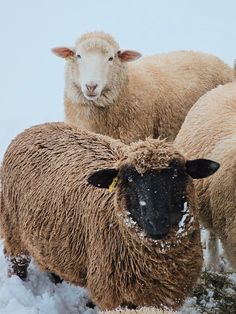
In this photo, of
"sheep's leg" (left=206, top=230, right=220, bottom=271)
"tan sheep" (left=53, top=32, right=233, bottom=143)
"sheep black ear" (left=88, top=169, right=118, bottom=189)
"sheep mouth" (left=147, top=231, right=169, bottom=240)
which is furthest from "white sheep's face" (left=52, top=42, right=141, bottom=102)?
"sheep mouth" (left=147, top=231, right=169, bottom=240)

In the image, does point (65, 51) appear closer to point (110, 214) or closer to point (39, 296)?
point (39, 296)

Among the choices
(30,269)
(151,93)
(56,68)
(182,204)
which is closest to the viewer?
(182,204)

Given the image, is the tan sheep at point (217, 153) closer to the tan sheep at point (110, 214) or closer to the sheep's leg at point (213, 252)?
the sheep's leg at point (213, 252)

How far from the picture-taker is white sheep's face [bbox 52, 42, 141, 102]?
6887 millimetres

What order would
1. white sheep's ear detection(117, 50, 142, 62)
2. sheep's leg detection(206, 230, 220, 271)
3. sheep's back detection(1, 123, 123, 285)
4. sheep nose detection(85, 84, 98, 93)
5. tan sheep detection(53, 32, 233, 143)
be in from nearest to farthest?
sheep's back detection(1, 123, 123, 285)
sheep's leg detection(206, 230, 220, 271)
sheep nose detection(85, 84, 98, 93)
tan sheep detection(53, 32, 233, 143)
white sheep's ear detection(117, 50, 142, 62)

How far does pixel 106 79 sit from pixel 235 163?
2.63m

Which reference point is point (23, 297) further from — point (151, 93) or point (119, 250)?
point (151, 93)

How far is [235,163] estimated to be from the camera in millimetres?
4930

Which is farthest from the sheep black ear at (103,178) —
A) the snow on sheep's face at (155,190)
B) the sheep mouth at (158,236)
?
the sheep mouth at (158,236)

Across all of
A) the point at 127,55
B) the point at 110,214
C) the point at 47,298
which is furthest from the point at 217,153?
the point at 127,55

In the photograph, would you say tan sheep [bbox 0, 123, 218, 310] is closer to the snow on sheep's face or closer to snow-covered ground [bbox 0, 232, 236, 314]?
the snow on sheep's face

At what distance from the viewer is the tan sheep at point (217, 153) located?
16.5 feet

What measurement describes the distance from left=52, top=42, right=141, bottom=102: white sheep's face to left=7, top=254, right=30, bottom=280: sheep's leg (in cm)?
217

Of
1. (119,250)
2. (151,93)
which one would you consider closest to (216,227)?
(119,250)
